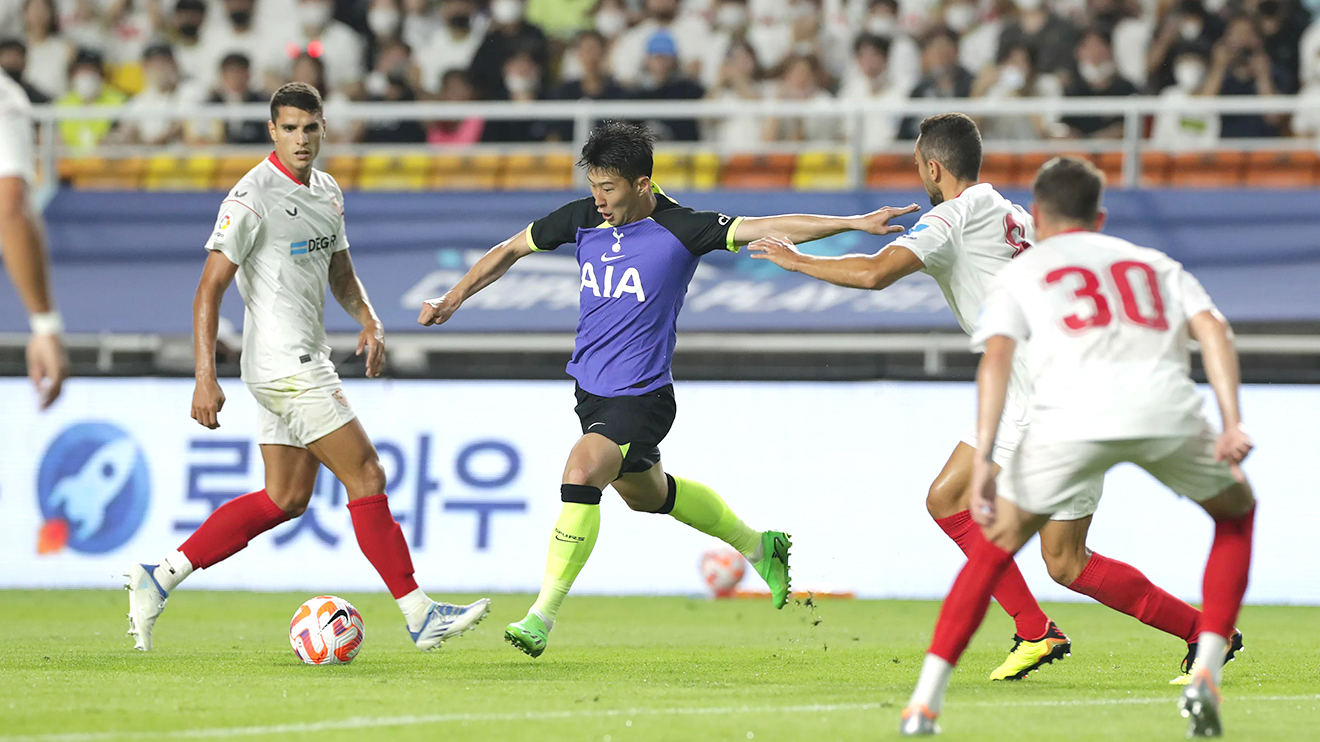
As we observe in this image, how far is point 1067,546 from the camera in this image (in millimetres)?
6484

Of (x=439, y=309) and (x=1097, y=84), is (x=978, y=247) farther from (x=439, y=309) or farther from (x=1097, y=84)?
(x=1097, y=84)

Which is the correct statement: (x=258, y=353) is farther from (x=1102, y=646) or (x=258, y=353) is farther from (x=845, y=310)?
(x=845, y=310)

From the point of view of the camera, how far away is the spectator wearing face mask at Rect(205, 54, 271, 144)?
50.7 feet

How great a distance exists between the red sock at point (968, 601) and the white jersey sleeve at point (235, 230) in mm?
3790

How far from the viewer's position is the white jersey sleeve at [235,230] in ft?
23.2

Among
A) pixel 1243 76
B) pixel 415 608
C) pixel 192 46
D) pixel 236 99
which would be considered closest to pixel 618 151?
pixel 415 608

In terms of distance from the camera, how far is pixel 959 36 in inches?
593

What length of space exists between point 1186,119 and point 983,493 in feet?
33.7

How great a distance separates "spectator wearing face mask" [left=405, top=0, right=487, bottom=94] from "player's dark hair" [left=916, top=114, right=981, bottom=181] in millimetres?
9814

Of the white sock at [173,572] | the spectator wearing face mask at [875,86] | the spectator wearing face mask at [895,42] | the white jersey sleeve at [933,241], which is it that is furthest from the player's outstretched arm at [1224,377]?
the spectator wearing face mask at [895,42]

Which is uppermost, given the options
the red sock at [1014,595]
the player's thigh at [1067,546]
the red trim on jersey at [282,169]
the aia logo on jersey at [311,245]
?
the red trim on jersey at [282,169]

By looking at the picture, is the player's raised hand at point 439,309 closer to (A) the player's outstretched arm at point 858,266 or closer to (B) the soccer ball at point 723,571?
(A) the player's outstretched arm at point 858,266

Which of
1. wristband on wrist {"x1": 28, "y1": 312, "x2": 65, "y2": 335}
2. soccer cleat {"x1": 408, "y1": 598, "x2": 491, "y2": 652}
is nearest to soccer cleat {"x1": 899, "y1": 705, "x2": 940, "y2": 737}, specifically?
wristband on wrist {"x1": 28, "y1": 312, "x2": 65, "y2": 335}

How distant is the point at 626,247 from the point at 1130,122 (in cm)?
743
